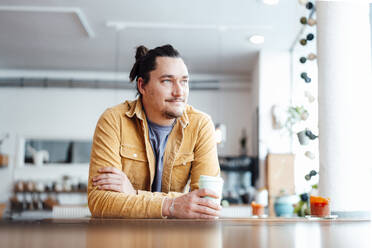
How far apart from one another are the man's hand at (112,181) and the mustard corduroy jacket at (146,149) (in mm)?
70

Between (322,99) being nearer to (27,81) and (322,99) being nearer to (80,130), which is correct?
(80,130)

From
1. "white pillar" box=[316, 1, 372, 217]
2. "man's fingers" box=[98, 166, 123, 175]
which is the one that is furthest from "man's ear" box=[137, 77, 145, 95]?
"white pillar" box=[316, 1, 372, 217]

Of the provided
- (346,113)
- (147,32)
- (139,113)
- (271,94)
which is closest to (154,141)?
(139,113)

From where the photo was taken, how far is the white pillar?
231cm

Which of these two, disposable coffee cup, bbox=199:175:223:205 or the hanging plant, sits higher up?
the hanging plant

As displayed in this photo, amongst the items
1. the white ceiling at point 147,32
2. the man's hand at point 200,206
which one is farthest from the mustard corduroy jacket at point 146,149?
the white ceiling at point 147,32

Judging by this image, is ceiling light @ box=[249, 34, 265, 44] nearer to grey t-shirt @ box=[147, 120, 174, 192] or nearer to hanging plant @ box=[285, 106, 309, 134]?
hanging plant @ box=[285, 106, 309, 134]

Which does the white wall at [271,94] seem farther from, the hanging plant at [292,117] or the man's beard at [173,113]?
the man's beard at [173,113]

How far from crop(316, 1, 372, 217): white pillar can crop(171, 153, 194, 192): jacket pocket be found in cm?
79

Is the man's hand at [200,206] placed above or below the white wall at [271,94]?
below

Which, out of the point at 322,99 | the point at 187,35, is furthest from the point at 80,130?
the point at 322,99

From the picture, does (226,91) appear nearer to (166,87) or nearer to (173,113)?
(166,87)

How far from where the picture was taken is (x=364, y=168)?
231cm

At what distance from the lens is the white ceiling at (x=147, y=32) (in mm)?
5133
